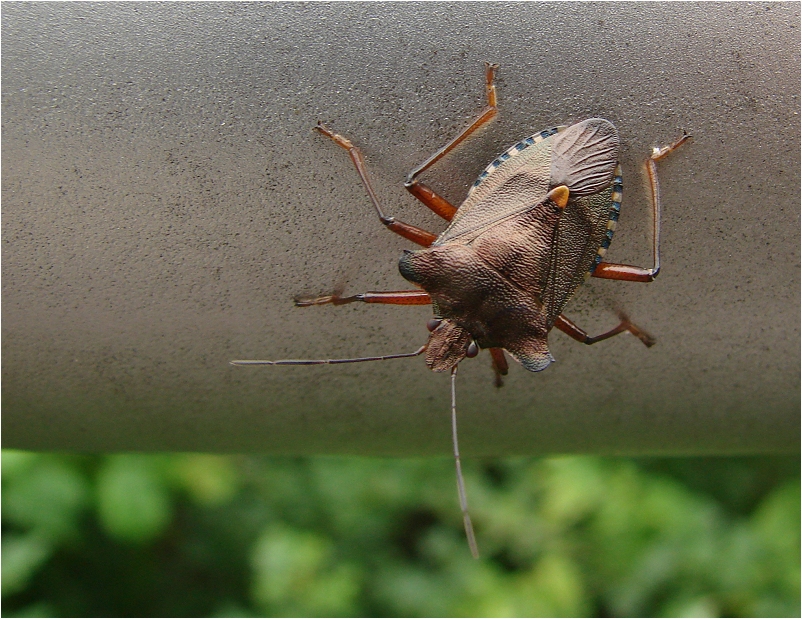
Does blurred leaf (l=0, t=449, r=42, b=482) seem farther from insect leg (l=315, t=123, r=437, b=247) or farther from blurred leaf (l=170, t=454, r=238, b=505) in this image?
insect leg (l=315, t=123, r=437, b=247)

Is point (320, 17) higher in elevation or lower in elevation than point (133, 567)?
higher

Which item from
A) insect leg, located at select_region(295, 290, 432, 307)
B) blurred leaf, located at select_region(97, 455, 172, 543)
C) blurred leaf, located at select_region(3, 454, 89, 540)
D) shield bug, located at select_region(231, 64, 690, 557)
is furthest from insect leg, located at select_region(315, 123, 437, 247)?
blurred leaf, located at select_region(3, 454, 89, 540)

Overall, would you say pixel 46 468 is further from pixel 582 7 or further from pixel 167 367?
pixel 582 7

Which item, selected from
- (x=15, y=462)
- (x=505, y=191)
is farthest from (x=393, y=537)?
(x=505, y=191)

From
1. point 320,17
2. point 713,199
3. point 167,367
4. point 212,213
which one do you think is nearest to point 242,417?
point 167,367

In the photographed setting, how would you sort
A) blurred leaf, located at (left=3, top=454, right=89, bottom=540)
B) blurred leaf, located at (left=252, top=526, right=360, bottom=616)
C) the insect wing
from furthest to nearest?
blurred leaf, located at (left=252, top=526, right=360, bottom=616)
blurred leaf, located at (left=3, top=454, right=89, bottom=540)
the insect wing

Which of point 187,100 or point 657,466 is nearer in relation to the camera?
point 187,100

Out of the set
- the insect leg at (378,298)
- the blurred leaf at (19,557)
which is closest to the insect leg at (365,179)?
the insect leg at (378,298)
